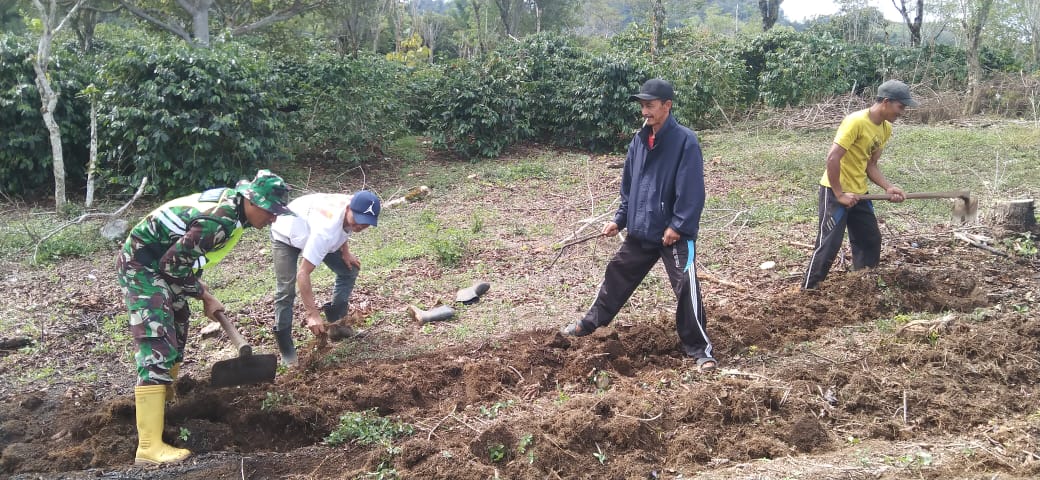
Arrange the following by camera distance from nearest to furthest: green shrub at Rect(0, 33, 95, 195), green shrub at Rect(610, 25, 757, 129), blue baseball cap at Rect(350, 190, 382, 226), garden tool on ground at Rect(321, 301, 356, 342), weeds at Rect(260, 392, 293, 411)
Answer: weeds at Rect(260, 392, 293, 411) < blue baseball cap at Rect(350, 190, 382, 226) < garden tool on ground at Rect(321, 301, 356, 342) < green shrub at Rect(0, 33, 95, 195) < green shrub at Rect(610, 25, 757, 129)

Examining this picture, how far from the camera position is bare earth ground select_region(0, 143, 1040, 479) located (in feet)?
11.7

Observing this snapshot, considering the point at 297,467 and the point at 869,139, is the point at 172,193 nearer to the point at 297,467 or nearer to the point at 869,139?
the point at 297,467

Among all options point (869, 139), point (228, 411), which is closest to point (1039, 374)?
point (869, 139)

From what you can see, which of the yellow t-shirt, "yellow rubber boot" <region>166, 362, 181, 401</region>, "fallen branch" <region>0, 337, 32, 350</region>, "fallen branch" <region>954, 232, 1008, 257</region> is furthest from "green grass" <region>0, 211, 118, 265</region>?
"fallen branch" <region>954, 232, 1008, 257</region>

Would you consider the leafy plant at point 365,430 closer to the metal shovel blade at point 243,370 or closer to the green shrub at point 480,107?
the metal shovel blade at point 243,370

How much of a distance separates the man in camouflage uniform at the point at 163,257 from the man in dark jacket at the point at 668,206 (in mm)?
2179

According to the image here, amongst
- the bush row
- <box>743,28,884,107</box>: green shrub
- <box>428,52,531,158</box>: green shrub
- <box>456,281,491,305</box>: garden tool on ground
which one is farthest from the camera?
<box>743,28,884,107</box>: green shrub

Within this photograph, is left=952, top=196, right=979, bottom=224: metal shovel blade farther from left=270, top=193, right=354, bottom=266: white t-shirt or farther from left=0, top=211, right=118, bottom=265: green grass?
left=0, top=211, right=118, bottom=265: green grass

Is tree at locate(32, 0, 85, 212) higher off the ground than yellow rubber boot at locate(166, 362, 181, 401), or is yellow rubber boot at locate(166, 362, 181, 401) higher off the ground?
tree at locate(32, 0, 85, 212)

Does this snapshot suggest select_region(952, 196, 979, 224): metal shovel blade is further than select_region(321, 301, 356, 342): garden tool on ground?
Yes

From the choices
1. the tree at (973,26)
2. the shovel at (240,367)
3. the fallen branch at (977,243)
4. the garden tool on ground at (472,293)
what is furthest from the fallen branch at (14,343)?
the tree at (973,26)

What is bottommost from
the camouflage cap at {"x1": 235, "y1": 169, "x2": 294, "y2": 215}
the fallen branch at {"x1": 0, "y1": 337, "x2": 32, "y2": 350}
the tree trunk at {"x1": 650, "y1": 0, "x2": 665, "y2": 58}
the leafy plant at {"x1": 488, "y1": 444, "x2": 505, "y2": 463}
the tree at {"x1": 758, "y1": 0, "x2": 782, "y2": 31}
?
the fallen branch at {"x1": 0, "y1": 337, "x2": 32, "y2": 350}

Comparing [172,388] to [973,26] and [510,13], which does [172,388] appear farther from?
[510,13]

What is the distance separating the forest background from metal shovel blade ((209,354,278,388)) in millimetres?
6078
